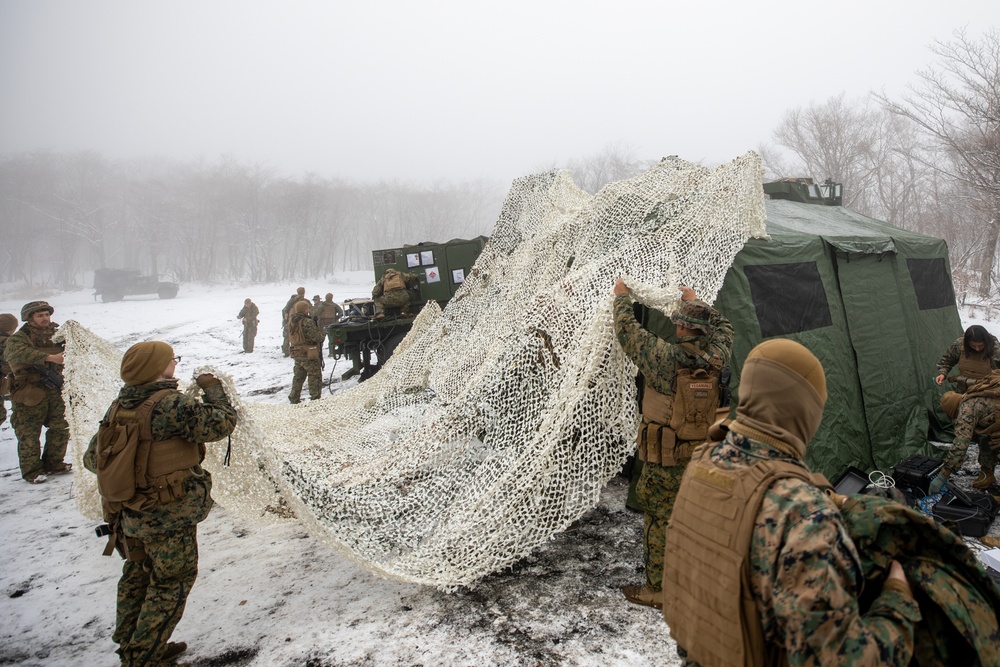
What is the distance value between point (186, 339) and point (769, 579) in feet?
54.3

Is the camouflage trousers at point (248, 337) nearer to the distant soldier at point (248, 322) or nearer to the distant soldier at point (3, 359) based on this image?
the distant soldier at point (248, 322)

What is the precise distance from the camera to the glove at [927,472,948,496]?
3.93 meters

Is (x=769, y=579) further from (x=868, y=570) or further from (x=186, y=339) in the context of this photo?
(x=186, y=339)

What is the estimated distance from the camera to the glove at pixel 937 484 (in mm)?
3928

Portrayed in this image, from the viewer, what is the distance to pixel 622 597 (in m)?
2.98

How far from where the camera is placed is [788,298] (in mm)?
4270

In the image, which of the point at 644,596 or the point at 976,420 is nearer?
the point at 644,596

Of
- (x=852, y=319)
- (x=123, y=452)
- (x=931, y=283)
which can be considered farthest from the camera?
(x=931, y=283)

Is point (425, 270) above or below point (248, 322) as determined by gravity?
above

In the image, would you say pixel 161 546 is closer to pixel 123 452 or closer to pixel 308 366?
pixel 123 452

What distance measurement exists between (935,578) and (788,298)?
11.3ft

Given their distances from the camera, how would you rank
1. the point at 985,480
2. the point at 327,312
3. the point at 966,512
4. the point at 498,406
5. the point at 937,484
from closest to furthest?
the point at 966,512
the point at 498,406
the point at 937,484
the point at 985,480
the point at 327,312

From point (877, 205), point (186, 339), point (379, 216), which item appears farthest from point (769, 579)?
point (379, 216)

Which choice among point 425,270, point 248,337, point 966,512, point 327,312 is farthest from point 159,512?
point 248,337
